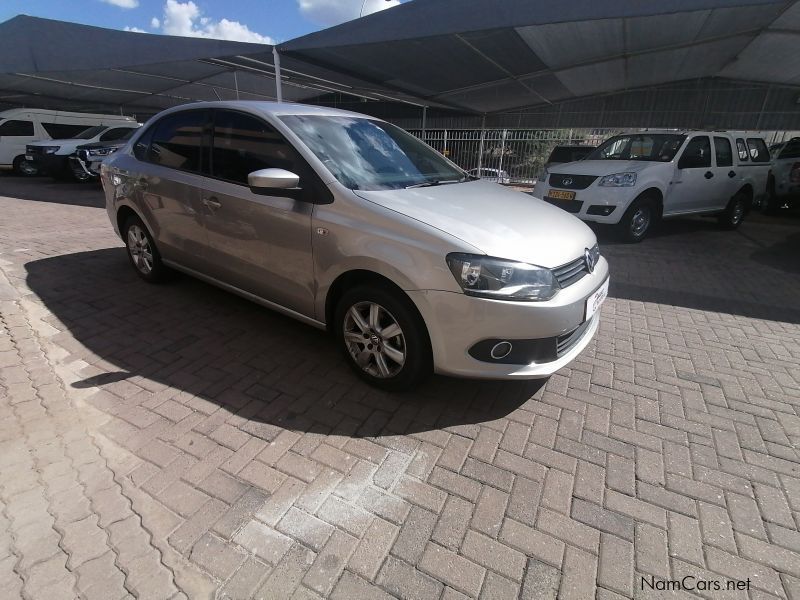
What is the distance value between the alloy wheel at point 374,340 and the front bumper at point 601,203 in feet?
18.7

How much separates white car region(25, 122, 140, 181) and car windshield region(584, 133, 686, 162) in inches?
555

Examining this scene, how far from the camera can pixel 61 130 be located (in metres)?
14.6

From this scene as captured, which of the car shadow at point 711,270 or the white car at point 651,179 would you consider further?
the white car at point 651,179

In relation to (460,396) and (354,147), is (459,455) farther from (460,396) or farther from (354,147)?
(354,147)

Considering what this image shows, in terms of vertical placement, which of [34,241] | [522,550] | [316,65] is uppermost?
[316,65]

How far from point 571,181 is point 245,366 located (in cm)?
639

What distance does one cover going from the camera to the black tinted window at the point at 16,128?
1430 cm

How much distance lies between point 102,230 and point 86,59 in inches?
250

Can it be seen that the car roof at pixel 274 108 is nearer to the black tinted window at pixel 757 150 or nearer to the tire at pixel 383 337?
the tire at pixel 383 337

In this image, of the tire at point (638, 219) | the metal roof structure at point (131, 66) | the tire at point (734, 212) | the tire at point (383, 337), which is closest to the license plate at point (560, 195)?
the tire at point (638, 219)

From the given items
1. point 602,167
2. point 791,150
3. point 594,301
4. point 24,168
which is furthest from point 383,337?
point 24,168

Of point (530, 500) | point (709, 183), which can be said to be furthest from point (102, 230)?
point (709, 183)

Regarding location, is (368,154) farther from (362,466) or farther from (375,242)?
(362,466)

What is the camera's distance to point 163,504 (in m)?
1.94
